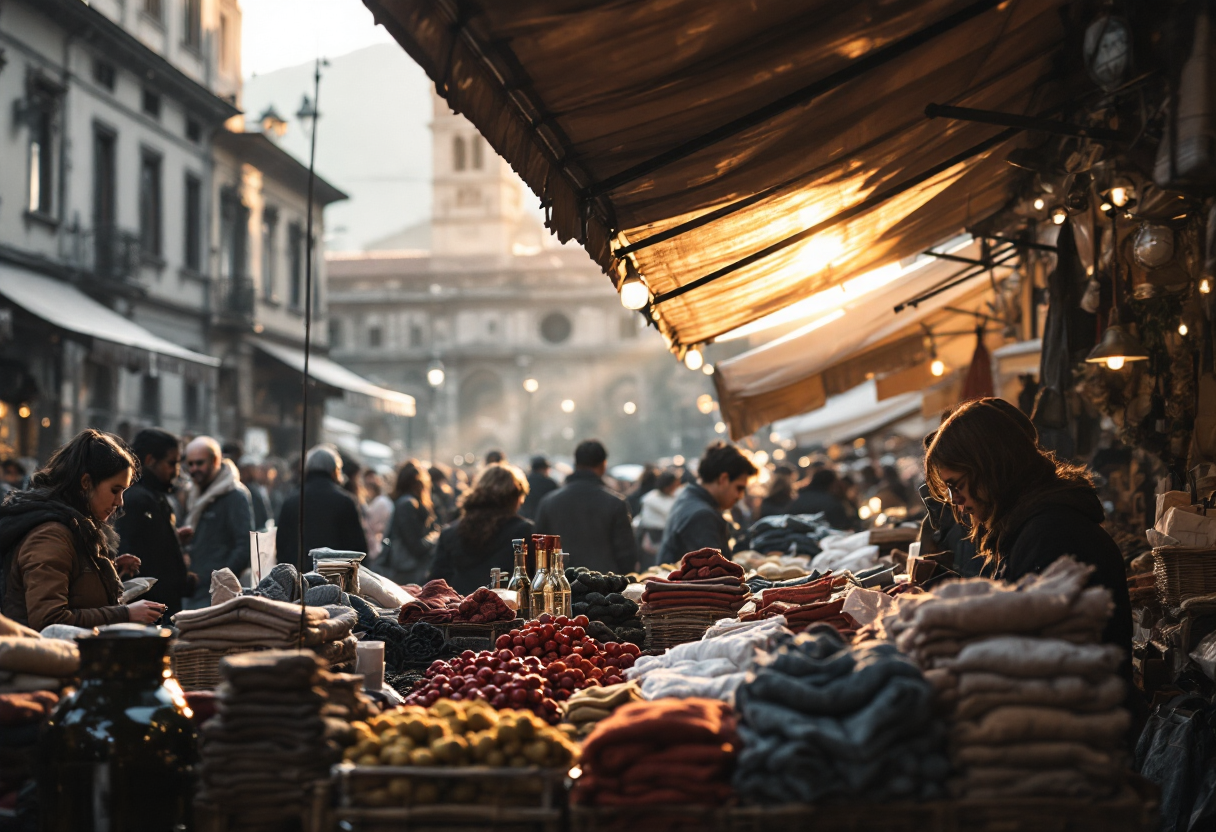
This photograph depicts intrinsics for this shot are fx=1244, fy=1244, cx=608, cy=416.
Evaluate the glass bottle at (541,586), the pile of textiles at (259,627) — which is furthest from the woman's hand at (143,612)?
the glass bottle at (541,586)

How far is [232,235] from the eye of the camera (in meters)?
27.0

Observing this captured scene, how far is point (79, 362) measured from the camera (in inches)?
738

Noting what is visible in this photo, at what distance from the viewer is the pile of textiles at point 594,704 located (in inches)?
125

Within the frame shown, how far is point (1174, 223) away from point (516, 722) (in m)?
3.80

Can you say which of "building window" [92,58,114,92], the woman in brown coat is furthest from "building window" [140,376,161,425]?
the woman in brown coat

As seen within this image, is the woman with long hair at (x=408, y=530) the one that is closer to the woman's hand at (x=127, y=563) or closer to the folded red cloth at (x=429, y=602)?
the folded red cloth at (x=429, y=602)

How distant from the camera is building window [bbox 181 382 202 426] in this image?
24391 millimetres

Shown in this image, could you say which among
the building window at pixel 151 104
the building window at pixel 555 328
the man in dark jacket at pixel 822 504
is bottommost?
the man in dark jacket at pixel 822 504

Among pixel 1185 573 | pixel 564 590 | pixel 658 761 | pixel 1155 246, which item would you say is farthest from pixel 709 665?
pixel 1155 246

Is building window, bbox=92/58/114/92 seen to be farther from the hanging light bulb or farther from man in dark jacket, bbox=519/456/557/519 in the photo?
the hanging light bulb

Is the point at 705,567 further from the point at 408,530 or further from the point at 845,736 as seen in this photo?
the point at 408,530

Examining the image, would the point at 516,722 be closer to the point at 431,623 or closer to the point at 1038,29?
the point at 431,623

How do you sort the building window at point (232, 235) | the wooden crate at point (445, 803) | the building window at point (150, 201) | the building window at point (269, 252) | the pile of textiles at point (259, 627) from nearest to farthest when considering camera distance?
1. the wooden crate at point (445, 803)
2. the pile of textiles at point (259, 627)
3. the building window at point (150, 201)
4. the building window at point (232, 235)
5. the building window at point (269, 252)

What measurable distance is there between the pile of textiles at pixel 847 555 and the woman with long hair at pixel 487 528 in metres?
1.76
